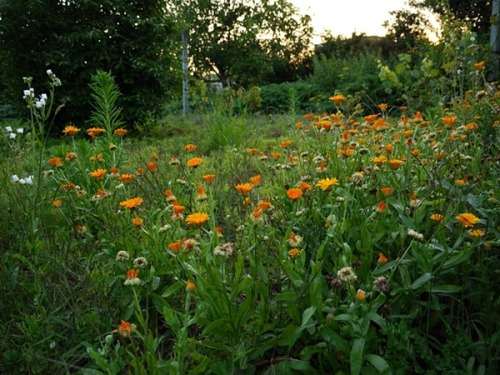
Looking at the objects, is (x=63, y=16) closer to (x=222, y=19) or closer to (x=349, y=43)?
(x=222, y=19)

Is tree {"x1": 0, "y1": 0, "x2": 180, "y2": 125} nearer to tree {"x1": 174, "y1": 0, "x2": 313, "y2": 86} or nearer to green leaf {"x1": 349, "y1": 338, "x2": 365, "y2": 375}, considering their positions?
green leaf {"x1": 349, "y1": 338, "x2": 365, "y2": 375}

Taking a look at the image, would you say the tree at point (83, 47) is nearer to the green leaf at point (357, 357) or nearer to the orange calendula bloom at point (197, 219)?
the orange calendula bloom at point (197, 219)

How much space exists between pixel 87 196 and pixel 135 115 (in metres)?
4.65

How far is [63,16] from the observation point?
6695mm

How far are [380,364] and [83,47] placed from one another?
656cm

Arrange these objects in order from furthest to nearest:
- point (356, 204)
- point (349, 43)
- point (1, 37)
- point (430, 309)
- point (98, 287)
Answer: point (349, 43)
point (1, 37)
point (356, 204)
point (98, 287)
point (430, 309)

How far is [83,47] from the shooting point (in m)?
6.68

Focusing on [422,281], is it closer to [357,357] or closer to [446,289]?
[446,289]

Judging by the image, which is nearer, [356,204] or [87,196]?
[356,204]

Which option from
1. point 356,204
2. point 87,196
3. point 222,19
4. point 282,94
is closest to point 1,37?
point 87,196

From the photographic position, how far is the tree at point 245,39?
2114 cm

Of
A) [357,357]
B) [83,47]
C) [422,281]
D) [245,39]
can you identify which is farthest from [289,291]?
[245,39]

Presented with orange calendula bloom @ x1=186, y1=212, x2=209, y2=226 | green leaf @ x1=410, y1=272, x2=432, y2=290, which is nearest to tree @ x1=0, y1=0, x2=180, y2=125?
orange calendula bloom @ x1=186, y1=212, x2=209, y2=226

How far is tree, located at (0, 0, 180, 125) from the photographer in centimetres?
650
